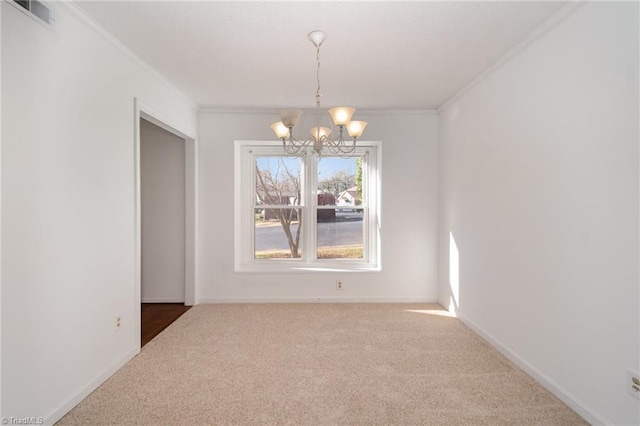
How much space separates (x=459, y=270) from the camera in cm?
356

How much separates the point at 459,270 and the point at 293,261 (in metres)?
2.09

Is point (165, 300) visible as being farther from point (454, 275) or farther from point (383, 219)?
point (454, 275)

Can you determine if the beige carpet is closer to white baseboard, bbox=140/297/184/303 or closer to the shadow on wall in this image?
the shadow on wall

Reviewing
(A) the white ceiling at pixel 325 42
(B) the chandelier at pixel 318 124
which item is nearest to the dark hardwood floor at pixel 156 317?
(B) the chandelier at pixel 318 124

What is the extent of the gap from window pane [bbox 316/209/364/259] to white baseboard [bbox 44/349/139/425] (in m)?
2.50

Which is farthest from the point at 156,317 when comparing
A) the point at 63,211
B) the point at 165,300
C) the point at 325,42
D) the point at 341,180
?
the point at 325,42

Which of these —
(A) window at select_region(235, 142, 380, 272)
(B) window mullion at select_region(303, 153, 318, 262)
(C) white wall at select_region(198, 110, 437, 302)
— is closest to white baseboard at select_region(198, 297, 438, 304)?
(C) white wall at select_region(198, 110, 437, 302)

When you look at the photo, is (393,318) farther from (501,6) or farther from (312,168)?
(501,6)

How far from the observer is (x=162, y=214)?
14.0 feet

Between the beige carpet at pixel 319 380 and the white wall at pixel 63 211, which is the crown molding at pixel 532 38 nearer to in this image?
the beige carpet at pixel 319 380

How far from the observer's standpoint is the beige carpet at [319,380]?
1.94 metres

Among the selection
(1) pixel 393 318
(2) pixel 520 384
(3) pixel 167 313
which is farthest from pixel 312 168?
(2) pixel 520 384

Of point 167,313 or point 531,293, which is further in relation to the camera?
point 167,313

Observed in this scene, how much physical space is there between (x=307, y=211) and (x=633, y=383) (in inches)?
135
